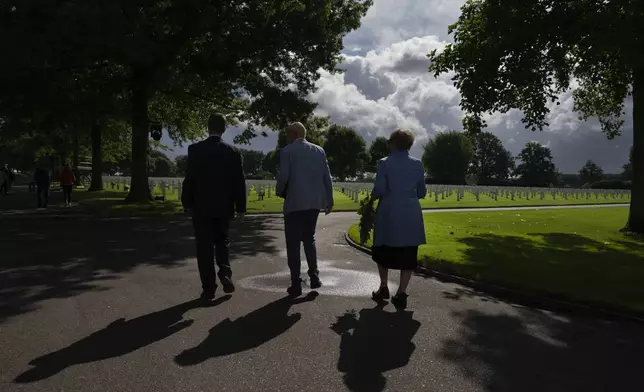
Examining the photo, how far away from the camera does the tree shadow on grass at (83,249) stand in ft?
21.1

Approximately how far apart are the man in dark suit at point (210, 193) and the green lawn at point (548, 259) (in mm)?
3866

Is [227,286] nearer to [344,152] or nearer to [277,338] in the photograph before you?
[277,338]

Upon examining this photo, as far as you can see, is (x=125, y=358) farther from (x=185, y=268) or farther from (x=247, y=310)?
(x=185, y=268)

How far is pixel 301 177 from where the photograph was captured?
20.2 ft

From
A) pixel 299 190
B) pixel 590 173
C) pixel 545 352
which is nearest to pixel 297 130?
pixel 299 190

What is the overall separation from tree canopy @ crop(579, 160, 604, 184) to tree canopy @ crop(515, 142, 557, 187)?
42.3ft

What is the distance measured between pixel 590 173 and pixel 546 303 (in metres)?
143

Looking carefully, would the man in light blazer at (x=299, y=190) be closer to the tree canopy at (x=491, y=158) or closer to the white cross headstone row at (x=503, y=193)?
the white cross headstone row at (x=503, y=193)

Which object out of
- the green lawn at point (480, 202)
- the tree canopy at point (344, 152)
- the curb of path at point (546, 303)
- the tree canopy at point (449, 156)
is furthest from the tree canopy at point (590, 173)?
the curb of path at point (546, 303)

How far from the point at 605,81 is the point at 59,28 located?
1900 cm

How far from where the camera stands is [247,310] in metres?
5.46

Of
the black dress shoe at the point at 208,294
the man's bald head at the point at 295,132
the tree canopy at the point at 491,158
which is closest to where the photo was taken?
the black dress shoe at the point at 208,294

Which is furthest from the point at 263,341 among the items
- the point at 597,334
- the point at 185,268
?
the point at 185,268

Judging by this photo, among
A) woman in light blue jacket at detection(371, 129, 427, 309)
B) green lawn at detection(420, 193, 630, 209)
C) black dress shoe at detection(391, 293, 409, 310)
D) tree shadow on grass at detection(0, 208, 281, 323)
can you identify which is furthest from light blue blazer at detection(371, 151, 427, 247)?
green lawn at detection(420, 193, 630, 209)
